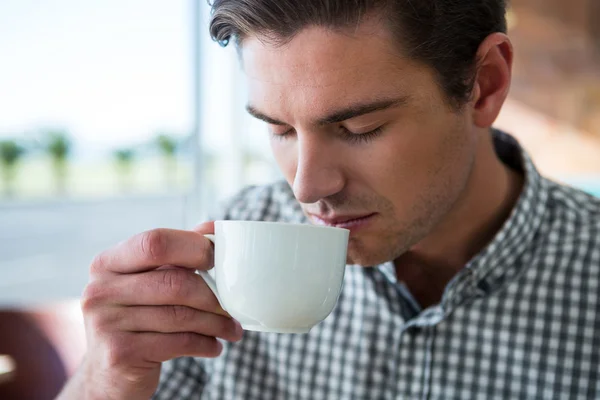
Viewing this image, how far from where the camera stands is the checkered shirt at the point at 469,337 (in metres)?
0.96

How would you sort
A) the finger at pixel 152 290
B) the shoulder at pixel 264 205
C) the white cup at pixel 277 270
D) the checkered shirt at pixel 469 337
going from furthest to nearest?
the shoulder at pixel 264 205 → the checkered shirt at pixel 469 337 → the finger at pixel 152 290 → the white cup at pixel 277 270

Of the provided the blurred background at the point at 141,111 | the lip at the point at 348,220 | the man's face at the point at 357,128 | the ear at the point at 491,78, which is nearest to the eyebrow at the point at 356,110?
the man's face at the point at 357,128

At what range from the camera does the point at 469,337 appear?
98 cm

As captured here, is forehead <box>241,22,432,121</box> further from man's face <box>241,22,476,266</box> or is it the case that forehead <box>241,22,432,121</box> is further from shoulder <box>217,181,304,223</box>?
shoulder <box>217,181,304,223</box>

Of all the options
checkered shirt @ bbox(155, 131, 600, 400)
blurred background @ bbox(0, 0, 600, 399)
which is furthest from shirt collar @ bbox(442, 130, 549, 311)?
blurred background @ bbox(0, 0, 600, 399)

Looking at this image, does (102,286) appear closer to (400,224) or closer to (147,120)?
(400,224)

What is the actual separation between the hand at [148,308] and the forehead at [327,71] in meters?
0.20

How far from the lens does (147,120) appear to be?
6.24m

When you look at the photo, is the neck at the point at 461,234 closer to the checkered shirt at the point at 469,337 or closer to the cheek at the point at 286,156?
the checkered shirt at the point at 469,337

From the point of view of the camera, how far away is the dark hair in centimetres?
82

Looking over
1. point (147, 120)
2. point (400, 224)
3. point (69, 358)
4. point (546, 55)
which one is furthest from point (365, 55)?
point (147, 120)

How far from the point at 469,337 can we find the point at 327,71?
19.1 inches

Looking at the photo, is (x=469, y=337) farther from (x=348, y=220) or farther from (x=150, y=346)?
(x=150, y=346)

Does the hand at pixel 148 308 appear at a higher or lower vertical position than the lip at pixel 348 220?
lower
